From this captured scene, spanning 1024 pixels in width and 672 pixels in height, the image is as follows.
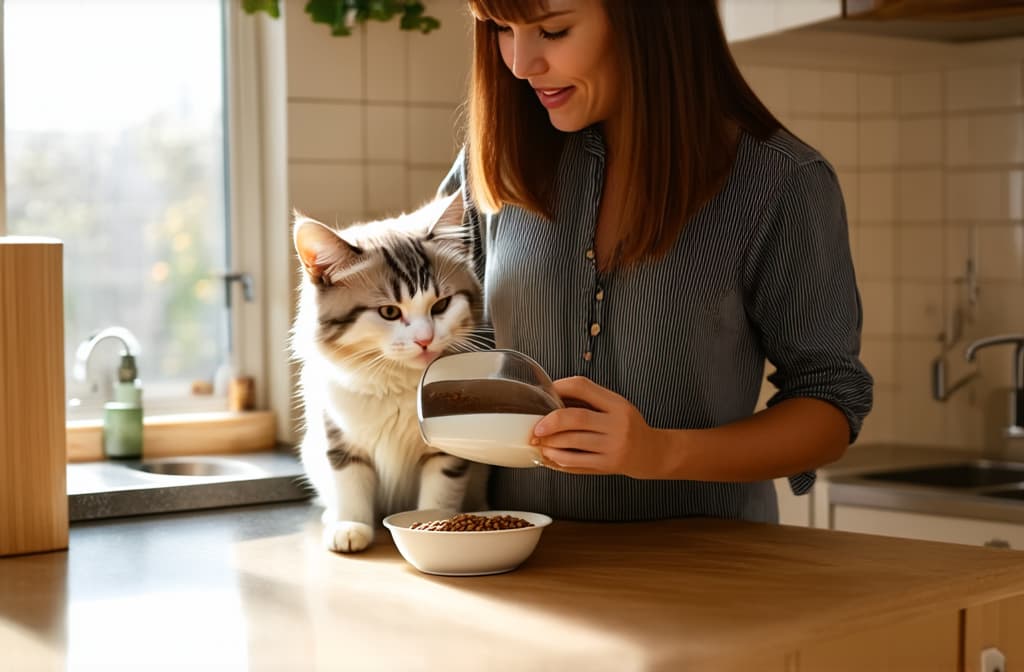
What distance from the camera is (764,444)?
1399mm

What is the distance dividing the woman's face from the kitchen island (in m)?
0.54

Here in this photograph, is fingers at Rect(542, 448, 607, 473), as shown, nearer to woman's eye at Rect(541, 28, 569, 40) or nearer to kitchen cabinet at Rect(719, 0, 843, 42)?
woman's eye at Rect(541, 28, 569, 40)

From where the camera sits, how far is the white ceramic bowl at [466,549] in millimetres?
1264

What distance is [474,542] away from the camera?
126 centimetres

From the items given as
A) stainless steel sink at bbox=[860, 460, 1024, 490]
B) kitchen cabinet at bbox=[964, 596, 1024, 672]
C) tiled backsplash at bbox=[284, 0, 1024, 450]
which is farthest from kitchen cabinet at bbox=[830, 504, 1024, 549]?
kitchen cabinet at bbox=[964, 596, 1024, 672]

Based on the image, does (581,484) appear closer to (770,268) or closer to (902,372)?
(770,268)

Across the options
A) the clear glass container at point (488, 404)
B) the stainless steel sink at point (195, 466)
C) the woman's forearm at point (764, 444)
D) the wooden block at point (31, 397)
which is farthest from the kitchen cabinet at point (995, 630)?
the stainless steel sink at point (195, 466)

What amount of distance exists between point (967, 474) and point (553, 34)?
2019 mm

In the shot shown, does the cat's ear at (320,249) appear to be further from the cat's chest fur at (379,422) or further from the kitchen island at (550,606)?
the kitchen island at (550,606)

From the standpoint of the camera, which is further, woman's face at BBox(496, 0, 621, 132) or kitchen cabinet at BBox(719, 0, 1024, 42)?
kitchen cabinet at BBox(719, 0, 1024, 42)

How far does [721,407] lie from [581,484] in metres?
0.21

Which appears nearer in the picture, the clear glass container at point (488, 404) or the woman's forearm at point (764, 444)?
the clear glass container at point (488, 404)

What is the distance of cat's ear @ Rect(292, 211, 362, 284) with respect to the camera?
138 cm

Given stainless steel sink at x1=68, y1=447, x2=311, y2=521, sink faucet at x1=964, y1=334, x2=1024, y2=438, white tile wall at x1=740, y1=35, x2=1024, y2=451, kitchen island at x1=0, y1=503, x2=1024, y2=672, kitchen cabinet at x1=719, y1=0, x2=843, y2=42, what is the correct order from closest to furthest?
1. kitchen island at x1=0, y1=503, x2=1024, y2=672
2. stainless steel sink at x1=68, y1=447, x2=311, y2=521
3. kitchen cabinet at x1=719, y1=0, x2=843, y2=42
4. sink faucet at x1=964, y1=334, x2=1024, y2=438
5. white tile wall at x1=740, y1=35, x2=1024, y2=451
